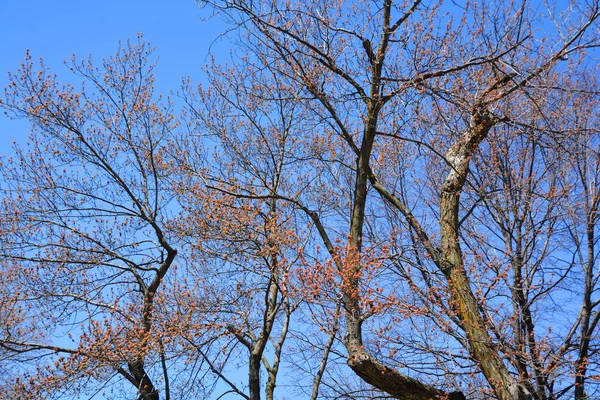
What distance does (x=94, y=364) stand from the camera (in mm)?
8727

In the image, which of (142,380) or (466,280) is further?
(142,380)

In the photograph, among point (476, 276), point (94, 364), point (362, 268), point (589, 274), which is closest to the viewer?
point (362, 268)

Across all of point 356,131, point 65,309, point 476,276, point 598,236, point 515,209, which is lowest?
point 476,276

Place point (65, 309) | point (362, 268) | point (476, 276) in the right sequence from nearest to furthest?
point (362, 268) < point (476, 276) < point (65, 309)

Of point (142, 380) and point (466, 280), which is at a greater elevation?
point (142, 380)

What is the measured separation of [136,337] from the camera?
9008 millimetres

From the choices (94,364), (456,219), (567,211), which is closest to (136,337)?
(94,364)

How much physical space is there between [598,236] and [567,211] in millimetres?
659

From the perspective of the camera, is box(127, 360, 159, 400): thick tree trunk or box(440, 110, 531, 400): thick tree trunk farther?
box(127, 360, 159, 400): thick tree trunk

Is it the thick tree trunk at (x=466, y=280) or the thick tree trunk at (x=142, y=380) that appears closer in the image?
the thick tree trunk at (x=466, y=280)

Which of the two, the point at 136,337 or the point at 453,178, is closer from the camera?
the point at 453,178

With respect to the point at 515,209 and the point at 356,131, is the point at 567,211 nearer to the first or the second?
the point at 515,209

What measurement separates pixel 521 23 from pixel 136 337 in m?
6.84

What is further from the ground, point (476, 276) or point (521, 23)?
point (521, 23)
